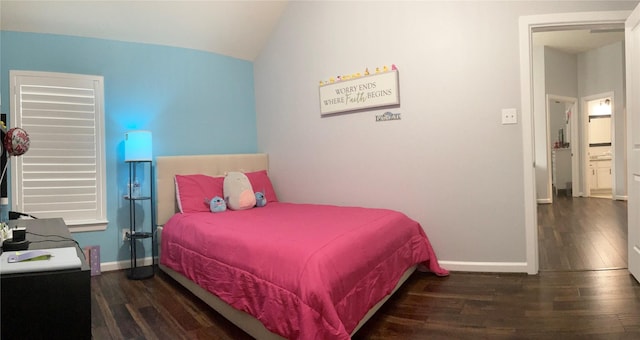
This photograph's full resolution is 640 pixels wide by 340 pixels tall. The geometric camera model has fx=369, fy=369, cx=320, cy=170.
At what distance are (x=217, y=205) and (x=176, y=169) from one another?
0.60 meters

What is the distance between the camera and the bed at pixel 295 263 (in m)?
1.68

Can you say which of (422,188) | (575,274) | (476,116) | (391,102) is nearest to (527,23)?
(476,116)

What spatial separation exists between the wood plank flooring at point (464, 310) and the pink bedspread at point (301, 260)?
17cm

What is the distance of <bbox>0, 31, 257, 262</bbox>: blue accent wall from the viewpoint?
9.98ft

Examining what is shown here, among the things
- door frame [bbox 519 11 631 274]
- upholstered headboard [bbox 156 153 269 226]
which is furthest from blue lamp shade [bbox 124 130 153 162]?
door frame [bbox 519 11 631 274]

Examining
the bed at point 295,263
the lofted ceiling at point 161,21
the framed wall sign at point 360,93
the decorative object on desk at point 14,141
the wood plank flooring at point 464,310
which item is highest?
the lofted ceiling at point 161,21

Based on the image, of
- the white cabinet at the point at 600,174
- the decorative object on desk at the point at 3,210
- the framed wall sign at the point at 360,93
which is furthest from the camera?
the white cabinet at the point at 600,174

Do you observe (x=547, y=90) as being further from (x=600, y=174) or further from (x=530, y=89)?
(x=530, y=89)

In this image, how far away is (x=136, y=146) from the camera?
3.04m

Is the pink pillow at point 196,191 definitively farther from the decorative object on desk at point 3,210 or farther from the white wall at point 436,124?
the decorative object on desk at point 3,210

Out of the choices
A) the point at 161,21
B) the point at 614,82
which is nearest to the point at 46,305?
the point at 161,21

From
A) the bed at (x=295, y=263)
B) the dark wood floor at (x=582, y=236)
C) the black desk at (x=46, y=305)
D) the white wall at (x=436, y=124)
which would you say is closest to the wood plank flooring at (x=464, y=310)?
the bed at (x=295, y=263)

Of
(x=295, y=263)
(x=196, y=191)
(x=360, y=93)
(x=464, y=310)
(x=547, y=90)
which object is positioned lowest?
(x=464, y=310)

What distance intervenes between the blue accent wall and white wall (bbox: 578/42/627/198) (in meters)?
6.29
